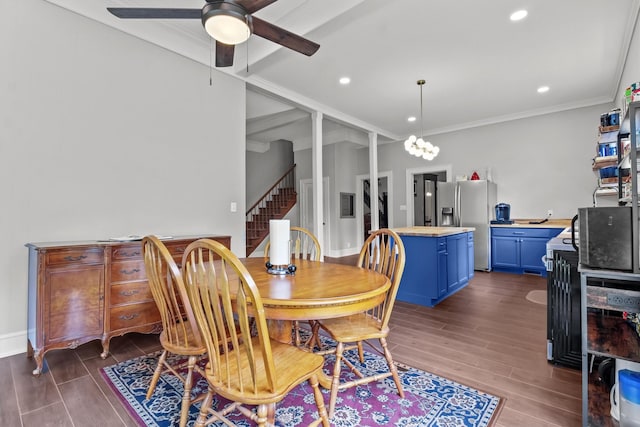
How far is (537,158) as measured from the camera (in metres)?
5.67

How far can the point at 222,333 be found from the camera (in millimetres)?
1200

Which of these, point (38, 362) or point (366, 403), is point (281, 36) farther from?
point (38, 362)

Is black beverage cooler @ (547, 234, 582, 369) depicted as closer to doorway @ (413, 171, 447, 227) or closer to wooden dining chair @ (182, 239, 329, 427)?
wooden dining chair @ (182, 239, 329, 427)

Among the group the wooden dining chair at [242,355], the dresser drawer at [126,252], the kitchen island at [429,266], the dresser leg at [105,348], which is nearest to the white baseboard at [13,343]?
the dresser leg at [105,348]

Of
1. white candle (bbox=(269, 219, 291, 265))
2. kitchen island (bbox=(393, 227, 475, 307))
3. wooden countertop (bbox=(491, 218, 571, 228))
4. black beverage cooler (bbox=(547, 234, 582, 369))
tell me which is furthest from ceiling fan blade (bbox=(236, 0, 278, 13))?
wooden countertop (bbox=(491, 218, 571, 228))

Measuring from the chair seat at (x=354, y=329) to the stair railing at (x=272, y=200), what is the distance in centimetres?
581

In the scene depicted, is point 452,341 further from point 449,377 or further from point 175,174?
point 175,174

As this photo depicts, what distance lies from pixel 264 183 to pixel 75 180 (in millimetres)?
5791

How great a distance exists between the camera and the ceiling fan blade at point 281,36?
6.86 feet

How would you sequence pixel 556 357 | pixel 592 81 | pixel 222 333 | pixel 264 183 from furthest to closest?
pixel 264 183, pixel 592 81, pixel 556 357, pixel 222 333

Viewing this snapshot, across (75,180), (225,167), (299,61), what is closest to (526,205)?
(299,61)

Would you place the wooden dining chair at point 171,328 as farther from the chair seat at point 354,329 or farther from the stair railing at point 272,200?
the stair railing at point 272,200

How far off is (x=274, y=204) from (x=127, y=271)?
5.56m

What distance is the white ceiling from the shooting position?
9.45 feet
